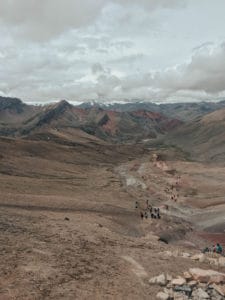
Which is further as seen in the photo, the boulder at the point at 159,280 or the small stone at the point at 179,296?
the boulder at the point at 159,280

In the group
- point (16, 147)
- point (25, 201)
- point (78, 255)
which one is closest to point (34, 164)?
point (16, 147)

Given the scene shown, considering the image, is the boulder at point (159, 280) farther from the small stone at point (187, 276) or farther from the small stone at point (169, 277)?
the small stone at point (187, 276)

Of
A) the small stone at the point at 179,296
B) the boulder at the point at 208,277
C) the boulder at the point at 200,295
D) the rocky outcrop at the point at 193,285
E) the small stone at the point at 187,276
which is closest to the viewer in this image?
the small stone at the point at 179,296

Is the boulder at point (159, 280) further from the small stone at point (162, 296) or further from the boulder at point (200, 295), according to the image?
the boulder at point (200, 295)

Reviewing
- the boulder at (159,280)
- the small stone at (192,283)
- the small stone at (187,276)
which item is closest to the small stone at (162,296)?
the boulder at (159,280)

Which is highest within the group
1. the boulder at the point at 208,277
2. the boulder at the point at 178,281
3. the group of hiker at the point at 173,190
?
the boulder at the point at 208,277

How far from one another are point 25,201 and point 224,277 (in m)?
48.9

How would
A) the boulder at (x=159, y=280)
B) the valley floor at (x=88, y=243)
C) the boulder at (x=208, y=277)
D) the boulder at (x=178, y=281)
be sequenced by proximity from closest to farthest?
1. the valley floor at (x=88, y=243)
2. the boulder at (x=178, y=281)
3. the boulder at (x=208, y=277)
4. the boulder at (x=159, y=280)

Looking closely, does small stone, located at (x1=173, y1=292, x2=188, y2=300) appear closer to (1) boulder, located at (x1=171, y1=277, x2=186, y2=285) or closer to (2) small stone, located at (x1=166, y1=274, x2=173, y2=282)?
(1) boulder, located at (x1=171, y1=277, x2=186, y2=285)

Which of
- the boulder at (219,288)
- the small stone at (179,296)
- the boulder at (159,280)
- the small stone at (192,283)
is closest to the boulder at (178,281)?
the small stone at (192,283)

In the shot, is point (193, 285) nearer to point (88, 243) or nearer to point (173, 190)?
point (88, 243)

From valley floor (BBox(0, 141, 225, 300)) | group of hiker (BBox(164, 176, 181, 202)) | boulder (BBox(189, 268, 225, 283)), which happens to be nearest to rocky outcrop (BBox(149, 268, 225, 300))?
boulder (BBox(189, 268, 225, 283))

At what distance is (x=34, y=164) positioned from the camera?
15462cm

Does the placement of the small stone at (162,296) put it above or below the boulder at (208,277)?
below
